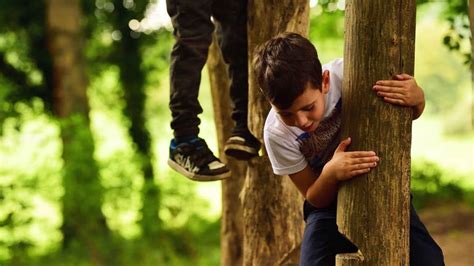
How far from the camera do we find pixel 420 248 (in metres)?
2.91

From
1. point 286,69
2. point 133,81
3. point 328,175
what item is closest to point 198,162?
point 328,175

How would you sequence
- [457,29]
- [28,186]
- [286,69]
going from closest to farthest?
[286,69], [457,29], [28,186]

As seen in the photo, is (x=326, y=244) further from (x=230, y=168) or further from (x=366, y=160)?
(x=230, y=168)

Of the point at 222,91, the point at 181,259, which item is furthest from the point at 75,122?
the point at 222,91

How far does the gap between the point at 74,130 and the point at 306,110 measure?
28.3ft

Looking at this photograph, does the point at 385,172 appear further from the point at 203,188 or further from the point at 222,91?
the point at 203,188

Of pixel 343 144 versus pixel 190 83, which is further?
pixel 190 83

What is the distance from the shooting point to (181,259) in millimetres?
11766

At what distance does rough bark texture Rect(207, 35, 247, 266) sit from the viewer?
5926 mm

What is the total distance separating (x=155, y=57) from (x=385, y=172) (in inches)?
516

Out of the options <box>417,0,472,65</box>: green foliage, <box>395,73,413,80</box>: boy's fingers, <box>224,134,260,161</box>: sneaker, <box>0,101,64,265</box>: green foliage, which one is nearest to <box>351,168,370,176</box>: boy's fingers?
<box>395,73,413,80</box>: boy's fingers

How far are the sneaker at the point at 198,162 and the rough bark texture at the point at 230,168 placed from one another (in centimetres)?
210

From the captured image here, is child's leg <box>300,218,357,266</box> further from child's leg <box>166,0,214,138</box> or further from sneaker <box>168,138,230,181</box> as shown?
child's leg <box>166,0,214,138</box>

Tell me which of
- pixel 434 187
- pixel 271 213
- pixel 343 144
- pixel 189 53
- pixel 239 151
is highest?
pixel 189 53
